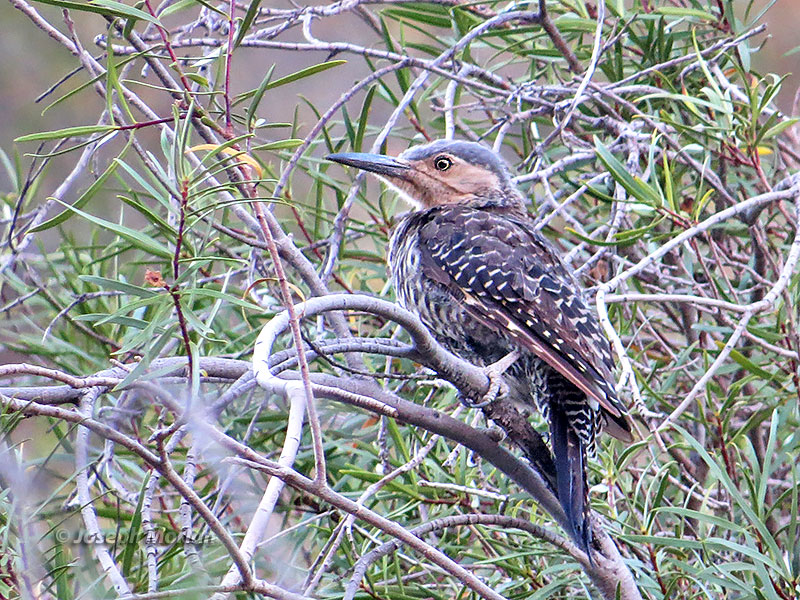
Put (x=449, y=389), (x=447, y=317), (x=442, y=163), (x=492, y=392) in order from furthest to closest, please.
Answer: (x=442, y=163)
(x=447, y=317)
(x=449, y=389)
(x=492, y=392)

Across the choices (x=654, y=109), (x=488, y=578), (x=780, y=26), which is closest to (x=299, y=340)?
(x=488, y=578)

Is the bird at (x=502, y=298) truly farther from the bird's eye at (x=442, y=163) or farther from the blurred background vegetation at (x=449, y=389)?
the blurred background vegetation at (x=449, y=389)

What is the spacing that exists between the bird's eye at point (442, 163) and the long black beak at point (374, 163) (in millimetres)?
103

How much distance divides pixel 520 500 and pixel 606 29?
1.54m

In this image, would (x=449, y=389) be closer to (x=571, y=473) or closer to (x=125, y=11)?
(x=571, y=473)

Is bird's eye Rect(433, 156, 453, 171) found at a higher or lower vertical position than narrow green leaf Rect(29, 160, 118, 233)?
lower

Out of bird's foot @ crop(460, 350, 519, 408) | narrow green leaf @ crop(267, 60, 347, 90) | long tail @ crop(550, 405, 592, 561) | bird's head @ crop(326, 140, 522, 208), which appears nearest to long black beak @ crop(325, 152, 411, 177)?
bird's head @ crop(326, 140, 522, 208)

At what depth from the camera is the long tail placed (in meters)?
2.13

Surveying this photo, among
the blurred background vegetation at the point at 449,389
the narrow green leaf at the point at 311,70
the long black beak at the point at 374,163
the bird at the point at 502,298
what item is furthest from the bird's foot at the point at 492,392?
the narrow green leaf at the point at 311,70

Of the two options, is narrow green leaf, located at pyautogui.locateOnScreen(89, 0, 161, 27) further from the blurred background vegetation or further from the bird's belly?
the bird's belly

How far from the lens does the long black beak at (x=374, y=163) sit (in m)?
2.89

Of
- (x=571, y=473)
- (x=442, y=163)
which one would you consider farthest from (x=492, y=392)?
(x=442, y=163)

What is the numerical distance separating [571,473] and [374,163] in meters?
1.26

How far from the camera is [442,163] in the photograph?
348 cm
